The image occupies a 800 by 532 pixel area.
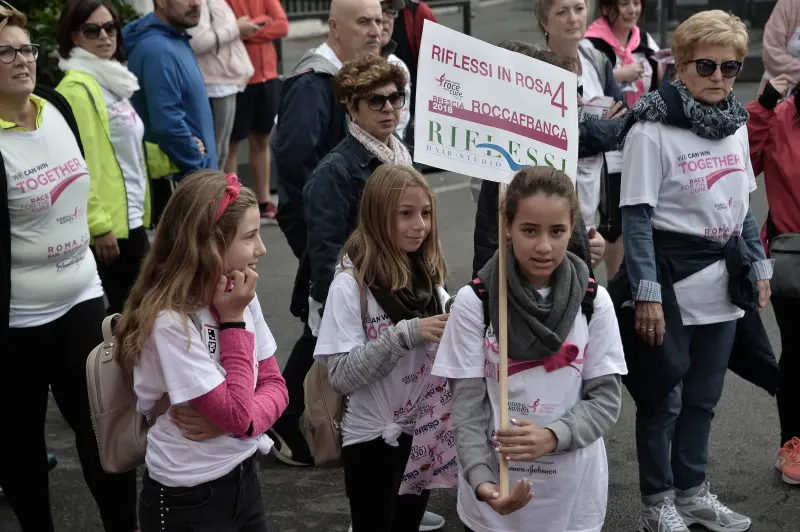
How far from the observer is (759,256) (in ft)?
15.3

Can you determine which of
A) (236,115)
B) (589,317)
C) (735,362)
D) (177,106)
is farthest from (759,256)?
(236,115)

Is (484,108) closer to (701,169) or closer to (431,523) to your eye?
(701,169)

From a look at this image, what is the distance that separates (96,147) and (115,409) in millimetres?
2032

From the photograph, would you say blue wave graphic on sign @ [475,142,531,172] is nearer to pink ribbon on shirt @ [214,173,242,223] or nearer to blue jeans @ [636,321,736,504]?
pink ribbon on shirt @ [214,173,242,223]

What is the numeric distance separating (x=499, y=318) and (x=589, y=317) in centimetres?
30

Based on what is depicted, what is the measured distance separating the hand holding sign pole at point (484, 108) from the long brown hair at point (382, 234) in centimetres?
42

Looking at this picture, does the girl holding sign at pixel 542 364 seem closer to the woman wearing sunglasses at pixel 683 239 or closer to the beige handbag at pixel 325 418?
the beige handbag at pixel 325 418

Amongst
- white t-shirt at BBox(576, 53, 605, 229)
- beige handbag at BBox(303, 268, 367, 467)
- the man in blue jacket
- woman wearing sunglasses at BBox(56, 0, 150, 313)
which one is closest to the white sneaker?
beige handbag at BBox(303, 268, 367, 467)

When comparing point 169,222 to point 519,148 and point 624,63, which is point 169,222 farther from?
point 624,63

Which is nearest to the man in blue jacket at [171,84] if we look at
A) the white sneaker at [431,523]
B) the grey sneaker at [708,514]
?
the white sneaker at [431,523]

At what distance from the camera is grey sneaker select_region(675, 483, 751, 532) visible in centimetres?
474

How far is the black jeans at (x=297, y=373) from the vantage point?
5223mm

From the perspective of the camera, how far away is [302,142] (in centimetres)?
528

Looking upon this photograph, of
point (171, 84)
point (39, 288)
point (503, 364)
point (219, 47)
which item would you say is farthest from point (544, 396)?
point (219, 47)
